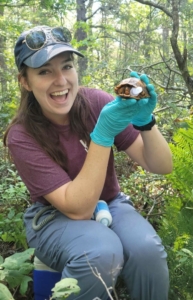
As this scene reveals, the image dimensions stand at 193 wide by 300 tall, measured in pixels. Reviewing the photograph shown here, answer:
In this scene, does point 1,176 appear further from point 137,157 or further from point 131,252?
point 131,252

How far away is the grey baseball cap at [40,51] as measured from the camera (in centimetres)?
181

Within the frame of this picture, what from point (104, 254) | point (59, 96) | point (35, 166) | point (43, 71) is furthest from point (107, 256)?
point (43, 71)

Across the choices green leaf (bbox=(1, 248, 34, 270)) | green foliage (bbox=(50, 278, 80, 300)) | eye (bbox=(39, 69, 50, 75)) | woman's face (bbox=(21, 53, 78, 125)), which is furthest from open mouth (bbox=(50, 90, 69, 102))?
green foliage (bbox=(50, 278, 80, 300))

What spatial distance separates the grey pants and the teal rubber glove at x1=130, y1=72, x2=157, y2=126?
0.56 metres

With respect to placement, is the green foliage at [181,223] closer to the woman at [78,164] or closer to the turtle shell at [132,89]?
the woman at [78,164]

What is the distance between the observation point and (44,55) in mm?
1807

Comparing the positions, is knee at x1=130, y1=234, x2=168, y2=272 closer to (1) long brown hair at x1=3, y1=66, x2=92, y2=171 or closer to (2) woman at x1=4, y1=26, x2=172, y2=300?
(2) woman at x1=4, y1=26, x2=172, y2=300

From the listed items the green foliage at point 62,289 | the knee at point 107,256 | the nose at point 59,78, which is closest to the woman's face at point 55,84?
the nose at point 59,78

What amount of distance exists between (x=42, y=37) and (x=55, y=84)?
0.26 metres

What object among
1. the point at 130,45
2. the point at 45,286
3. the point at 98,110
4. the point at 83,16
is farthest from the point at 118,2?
the point at 45,286

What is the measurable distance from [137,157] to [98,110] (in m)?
0.38

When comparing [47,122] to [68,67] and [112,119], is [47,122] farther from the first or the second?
[112,119]

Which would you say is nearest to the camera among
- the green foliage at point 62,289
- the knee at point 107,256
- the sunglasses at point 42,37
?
the green foliage at point 62,289

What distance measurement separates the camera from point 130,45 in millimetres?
12648
